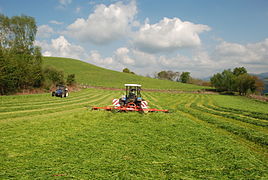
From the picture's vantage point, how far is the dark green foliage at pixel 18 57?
22645 mm

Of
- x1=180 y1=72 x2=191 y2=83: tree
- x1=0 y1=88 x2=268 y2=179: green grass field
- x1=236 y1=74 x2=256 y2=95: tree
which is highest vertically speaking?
x1=180 y1=72 x2=191 y2=83: tree

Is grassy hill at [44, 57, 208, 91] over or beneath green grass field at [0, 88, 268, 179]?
over

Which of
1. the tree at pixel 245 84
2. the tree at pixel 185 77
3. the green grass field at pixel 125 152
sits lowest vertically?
the green grass field at pixel 125 152

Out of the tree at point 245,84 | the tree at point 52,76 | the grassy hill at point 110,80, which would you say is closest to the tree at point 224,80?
the tree at point 245,84

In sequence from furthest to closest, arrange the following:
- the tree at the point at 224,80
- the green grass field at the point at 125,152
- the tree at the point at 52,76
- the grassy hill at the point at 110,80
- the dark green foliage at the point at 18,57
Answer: the tree at the point at 224,80
the grassy hill at the point at 110,80
the tree at the point at 52,76
the dark green foliage at the point at 18,57
the green grass field at the point at 125,152

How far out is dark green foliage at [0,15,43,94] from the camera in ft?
74.3

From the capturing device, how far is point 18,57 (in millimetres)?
26812

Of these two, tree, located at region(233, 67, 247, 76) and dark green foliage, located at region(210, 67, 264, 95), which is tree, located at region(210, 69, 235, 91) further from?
tree, located at region(233, 67, 247, 76)

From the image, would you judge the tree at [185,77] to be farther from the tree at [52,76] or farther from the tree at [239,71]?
the tree at [52,76]

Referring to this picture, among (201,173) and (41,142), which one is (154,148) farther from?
(41,142)

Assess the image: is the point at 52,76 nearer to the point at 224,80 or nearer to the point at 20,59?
the point at 20,59

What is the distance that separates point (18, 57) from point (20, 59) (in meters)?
0.44

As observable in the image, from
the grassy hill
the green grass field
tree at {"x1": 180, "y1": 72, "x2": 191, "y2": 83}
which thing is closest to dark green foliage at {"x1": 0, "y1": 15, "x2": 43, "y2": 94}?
the green grass field

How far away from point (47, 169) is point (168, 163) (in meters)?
3.47
